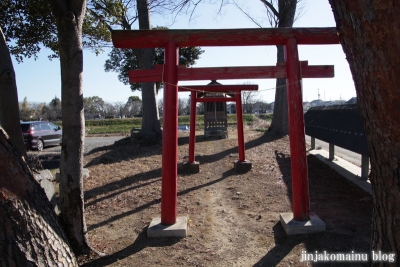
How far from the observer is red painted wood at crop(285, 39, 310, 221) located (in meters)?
4.39

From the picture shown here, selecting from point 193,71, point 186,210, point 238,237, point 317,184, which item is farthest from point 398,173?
point 317,184

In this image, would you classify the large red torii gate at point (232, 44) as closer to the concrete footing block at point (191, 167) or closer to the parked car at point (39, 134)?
the concrete footing block at point (191, 167)

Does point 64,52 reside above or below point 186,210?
above

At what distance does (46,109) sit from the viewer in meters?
50.4

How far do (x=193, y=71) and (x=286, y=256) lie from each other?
107 inches

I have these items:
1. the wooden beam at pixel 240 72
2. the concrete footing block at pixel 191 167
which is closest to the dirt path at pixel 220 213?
the concrete footing block at pixel 191 167

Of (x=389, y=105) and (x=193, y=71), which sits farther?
(x=193, y=71)

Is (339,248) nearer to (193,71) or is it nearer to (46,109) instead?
(193,71)

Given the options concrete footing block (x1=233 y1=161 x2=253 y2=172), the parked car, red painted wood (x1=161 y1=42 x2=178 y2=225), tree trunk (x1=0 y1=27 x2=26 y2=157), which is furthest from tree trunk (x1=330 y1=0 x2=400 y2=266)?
the parked car

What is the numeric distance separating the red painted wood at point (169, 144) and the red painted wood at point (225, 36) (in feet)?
0.53

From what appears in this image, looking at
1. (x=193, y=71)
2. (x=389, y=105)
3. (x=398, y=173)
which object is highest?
(x=193, y=71)

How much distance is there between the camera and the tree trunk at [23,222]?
1.92m

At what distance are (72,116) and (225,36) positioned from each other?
90.9 inches

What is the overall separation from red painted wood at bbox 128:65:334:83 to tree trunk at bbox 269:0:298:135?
9583mm
